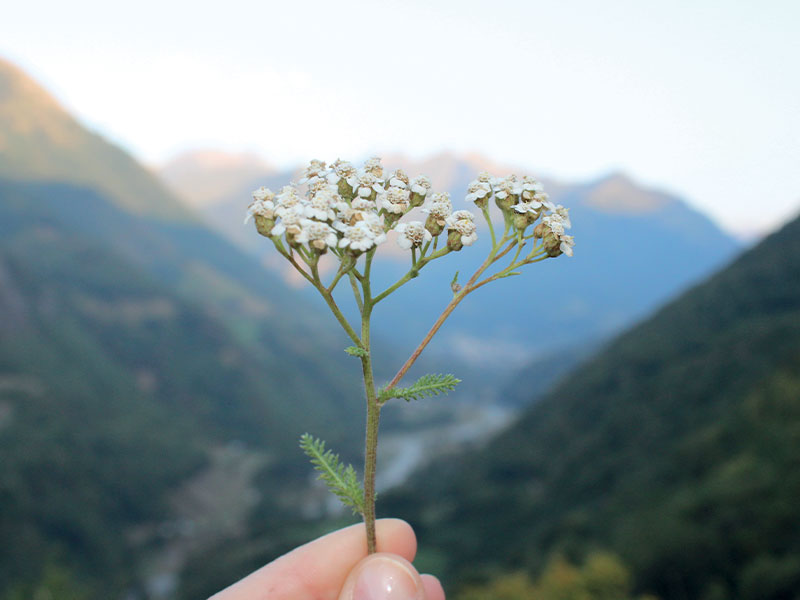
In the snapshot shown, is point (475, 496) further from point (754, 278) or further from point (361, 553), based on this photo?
point (361, 553)

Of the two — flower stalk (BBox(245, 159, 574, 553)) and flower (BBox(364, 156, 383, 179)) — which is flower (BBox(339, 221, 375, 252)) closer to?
flower stalk (BBox(245, 159, 574, 553))

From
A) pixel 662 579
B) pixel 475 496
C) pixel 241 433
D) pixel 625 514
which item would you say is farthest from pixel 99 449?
pixel 662 579

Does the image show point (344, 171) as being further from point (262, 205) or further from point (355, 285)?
point (355, 285)

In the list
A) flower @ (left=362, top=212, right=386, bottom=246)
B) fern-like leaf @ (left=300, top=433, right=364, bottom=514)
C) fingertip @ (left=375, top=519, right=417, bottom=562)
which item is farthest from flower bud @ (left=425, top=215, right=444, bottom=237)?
fingertip @ (left=375, top=519, right=417, bottom=562)

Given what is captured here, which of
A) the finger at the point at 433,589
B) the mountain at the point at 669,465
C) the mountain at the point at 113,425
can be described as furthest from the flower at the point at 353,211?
the mountain at the point at 113,425

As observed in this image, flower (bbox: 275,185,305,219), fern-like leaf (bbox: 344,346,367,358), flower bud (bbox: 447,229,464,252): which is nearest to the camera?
fern-like leaf (bbox: 344,346,367,358)

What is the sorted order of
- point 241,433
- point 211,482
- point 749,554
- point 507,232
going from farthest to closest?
point 241,433
point 211,482
point 749,554
point 507,232

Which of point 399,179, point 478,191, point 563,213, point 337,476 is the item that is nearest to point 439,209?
point 478,191
